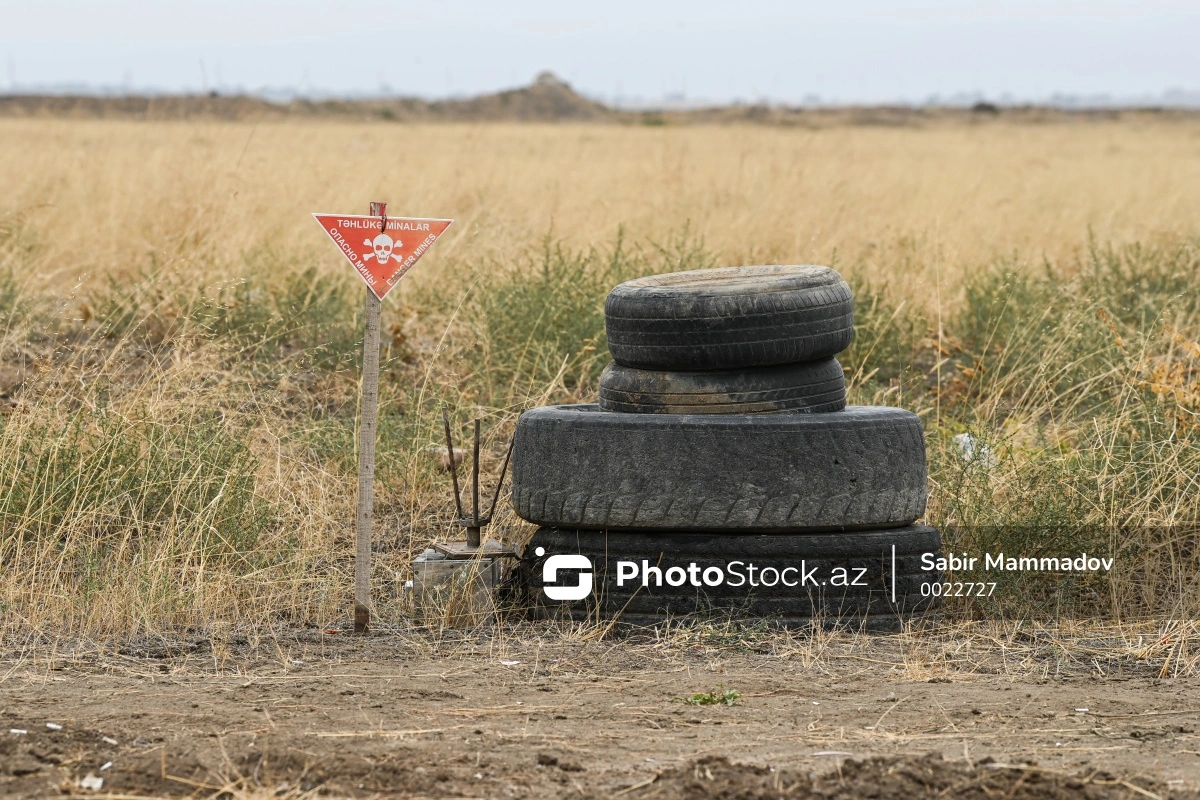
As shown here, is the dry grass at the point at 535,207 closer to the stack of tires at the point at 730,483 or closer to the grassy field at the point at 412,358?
the grassy field at the point at 412,358

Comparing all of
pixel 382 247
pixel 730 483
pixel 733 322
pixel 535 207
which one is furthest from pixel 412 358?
pixel 535 207

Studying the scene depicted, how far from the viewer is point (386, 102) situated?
71.8 metres

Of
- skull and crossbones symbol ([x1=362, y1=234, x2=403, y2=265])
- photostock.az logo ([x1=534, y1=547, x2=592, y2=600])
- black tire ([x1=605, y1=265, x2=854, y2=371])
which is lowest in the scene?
photostock.az logo ([x1=534, y1=547, x2=592, y2=600])

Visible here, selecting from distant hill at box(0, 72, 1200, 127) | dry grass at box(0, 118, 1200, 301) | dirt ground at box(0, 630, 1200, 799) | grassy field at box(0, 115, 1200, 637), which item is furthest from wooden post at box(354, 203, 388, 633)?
distant hill at box(0, 72, 1200, 127)

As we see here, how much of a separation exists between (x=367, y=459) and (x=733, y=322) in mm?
1376

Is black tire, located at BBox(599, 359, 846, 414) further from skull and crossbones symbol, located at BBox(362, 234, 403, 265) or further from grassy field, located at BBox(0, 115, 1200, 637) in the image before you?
skull and crossbones symbol, located at BBox(362, 234, 403, 265)

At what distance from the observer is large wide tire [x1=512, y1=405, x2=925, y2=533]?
5.00 meters

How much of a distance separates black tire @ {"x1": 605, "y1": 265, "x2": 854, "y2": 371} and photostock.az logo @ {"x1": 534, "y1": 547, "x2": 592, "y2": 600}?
2.53 ft

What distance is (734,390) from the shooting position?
208 inches

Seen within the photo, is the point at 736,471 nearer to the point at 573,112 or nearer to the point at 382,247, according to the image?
the point at 382,247

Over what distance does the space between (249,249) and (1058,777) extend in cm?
747

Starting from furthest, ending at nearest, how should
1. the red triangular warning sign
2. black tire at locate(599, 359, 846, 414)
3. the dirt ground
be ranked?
black tire at locate(599, 359, 846, 414) < the red triangular warning sign < the dirt ground

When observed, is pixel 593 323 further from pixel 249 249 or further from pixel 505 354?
pixel 249 249

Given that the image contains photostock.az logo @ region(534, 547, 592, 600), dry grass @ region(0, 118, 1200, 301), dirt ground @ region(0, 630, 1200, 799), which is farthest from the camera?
dry grass @ region(0, 118, 1200, 301)
